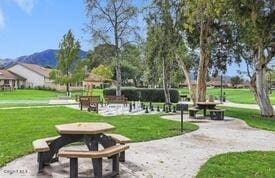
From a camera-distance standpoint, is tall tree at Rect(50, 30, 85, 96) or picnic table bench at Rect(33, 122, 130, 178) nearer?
picnic table bench at Rect(33, 122, 130, 178)

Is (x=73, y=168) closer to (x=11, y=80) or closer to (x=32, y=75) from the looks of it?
(x=11, y=80)

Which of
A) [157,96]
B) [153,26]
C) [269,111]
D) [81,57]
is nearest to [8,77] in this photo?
[81,57]

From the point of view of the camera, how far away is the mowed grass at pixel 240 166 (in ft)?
25.2

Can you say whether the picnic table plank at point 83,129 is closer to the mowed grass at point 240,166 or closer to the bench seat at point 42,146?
the bench seat at point 42,146

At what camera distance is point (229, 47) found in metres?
28.5

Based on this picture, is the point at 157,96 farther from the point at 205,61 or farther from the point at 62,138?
the point at 62,138

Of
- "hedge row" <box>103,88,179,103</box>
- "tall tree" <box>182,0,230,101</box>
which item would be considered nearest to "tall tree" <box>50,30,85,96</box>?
"hedge row" <box>103,88,179,103</box>

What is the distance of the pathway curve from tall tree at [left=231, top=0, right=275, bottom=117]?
791 cm

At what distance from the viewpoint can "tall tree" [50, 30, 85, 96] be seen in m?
58.2

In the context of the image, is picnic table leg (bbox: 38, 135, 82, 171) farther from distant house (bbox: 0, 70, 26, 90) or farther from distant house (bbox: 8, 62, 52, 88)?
distant house (bbox: 8, 62, 52, 88)

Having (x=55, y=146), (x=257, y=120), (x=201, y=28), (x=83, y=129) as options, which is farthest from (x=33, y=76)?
(x=83, y=129)

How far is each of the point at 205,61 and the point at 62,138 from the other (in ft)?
67.7

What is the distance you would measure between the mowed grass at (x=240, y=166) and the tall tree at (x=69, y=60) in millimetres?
49472

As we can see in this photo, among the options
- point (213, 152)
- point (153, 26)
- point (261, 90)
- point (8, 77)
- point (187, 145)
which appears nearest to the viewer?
point (213, 152)
